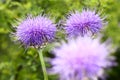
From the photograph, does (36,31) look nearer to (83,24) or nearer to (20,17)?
(83,24)

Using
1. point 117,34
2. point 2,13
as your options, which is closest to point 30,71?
point 2,13

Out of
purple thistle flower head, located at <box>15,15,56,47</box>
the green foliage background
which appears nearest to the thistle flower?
the green foliage background

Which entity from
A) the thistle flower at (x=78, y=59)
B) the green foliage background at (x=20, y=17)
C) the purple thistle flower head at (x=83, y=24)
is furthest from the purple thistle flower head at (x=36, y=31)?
the thistle flower at (x=78, y=59)

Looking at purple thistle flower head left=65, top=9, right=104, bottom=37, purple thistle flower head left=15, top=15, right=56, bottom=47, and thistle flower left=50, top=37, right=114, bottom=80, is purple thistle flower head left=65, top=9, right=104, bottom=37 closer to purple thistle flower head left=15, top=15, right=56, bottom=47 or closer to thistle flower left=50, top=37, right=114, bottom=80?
purple thistle flower head left=15, top=15, right=56, bottom=47

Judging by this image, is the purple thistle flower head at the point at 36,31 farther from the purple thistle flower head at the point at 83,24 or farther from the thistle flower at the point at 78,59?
the thistle flower at the point at 78,59

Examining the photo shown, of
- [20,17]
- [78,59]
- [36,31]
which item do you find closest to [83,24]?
[36,31]

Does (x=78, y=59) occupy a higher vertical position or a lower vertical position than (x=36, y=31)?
lower

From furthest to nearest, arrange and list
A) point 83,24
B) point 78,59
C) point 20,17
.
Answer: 1. point 78,59
2. point 20,17
3. point 83,24

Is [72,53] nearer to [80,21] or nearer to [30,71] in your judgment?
[30,71]
